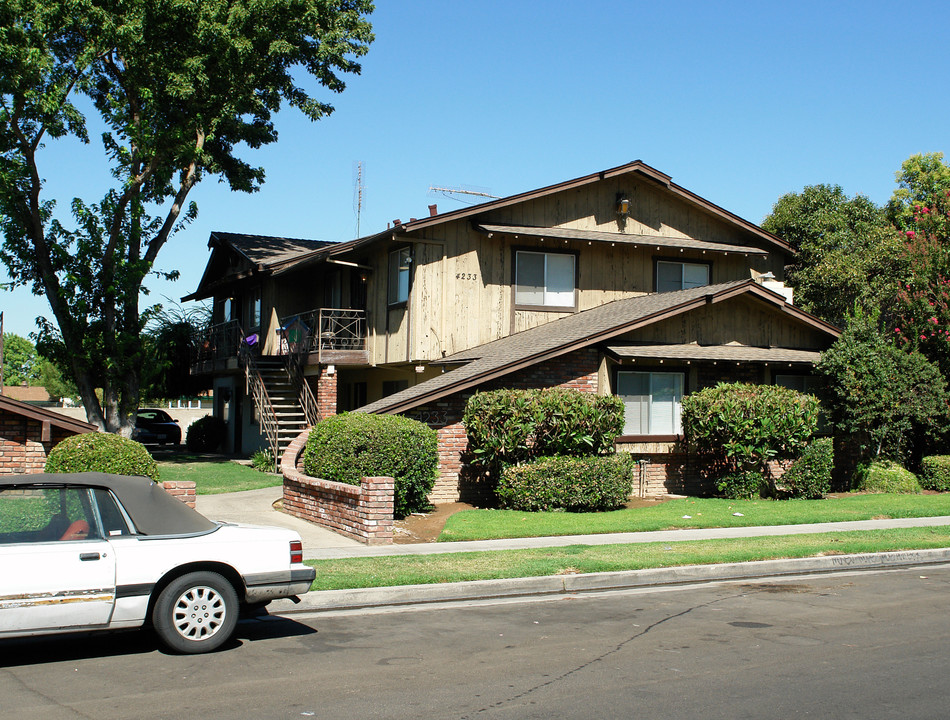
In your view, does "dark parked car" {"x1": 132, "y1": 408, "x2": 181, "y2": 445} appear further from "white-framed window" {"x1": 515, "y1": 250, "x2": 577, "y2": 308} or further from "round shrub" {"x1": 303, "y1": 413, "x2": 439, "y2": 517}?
"round shrub" {"x1": 303, "y1": 413, "x2": 439, "y2": 517}

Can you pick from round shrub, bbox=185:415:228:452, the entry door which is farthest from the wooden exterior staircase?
the entry door

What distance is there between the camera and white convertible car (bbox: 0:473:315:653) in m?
7.21

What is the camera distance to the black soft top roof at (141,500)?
7.79 meters

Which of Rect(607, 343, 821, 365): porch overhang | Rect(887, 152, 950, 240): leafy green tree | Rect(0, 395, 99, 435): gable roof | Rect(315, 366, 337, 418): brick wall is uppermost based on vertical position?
Rect(887, 152, 950, 240): leafy green tree

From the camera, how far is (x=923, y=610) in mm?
9992

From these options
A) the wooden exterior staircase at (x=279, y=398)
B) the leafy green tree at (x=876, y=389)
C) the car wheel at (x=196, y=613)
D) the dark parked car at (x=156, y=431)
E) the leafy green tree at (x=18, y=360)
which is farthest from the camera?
the leafy green tree at (x=18, y=360)

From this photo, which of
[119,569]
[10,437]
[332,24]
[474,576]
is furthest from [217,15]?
[119,569]

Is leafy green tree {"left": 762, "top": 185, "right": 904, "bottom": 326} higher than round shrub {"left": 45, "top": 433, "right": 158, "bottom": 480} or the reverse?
higher

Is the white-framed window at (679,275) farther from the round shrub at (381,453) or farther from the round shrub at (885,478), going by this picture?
the round shrub at (381,453)

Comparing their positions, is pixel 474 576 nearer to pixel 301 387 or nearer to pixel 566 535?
pixel 566 535

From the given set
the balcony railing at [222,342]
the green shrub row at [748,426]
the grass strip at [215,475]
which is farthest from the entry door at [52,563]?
the balcony railing at [222,342]

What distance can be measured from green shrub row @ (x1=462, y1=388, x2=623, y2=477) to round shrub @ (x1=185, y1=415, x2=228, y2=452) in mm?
19324

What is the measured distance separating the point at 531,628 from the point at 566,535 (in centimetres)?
599

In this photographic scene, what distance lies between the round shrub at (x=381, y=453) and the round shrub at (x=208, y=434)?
19.5 meters
